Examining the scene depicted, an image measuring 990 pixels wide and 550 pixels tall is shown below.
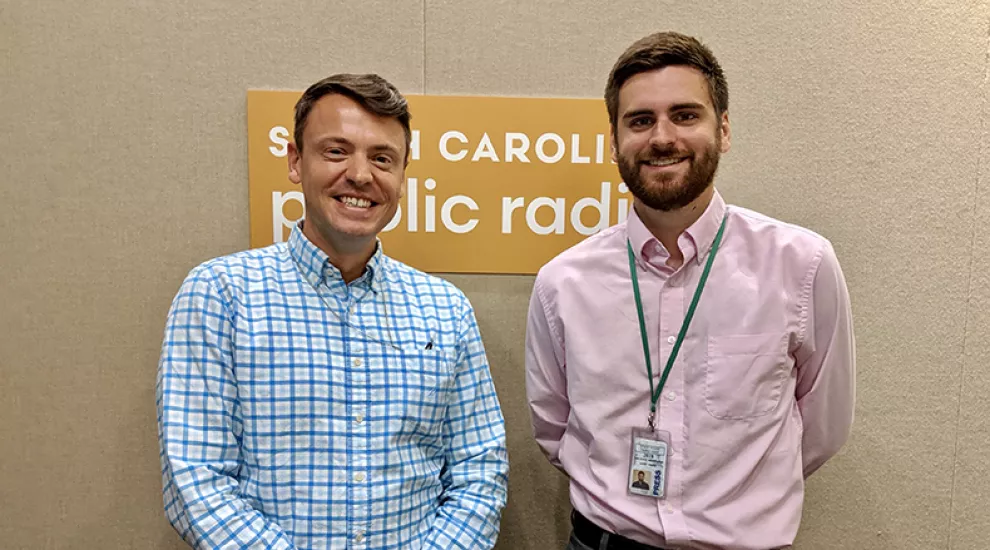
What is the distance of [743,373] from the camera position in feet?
4.72

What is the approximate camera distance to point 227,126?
1.93 m

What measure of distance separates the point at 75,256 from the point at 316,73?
98cm

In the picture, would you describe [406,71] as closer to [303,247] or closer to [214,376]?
[303,247]

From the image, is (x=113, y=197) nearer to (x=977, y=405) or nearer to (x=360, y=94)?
(x=360, y=94)

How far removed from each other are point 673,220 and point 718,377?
1.30 feet

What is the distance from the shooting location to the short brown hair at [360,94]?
4.49ft

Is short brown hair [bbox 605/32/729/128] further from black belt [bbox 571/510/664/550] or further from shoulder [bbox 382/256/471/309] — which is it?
black belt [bbox 571/510/664/550]

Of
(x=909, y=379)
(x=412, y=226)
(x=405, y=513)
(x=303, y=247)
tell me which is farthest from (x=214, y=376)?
(x=909, y=379)

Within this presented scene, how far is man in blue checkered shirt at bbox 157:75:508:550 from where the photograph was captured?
1270mm

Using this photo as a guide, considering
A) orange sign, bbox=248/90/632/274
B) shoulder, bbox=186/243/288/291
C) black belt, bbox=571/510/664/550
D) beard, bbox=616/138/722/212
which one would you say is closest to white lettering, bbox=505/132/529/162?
orange sign, bbox=248/90/632/274

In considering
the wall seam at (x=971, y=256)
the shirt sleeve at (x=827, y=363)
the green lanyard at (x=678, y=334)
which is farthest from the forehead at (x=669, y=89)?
the wall seam at (x=971, y=256)

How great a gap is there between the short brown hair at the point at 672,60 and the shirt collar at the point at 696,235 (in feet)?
0.76

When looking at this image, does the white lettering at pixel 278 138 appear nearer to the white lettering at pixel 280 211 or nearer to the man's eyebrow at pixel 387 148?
the white lettering at pixel 280 211

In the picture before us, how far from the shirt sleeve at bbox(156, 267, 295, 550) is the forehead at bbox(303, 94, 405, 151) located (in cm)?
42
